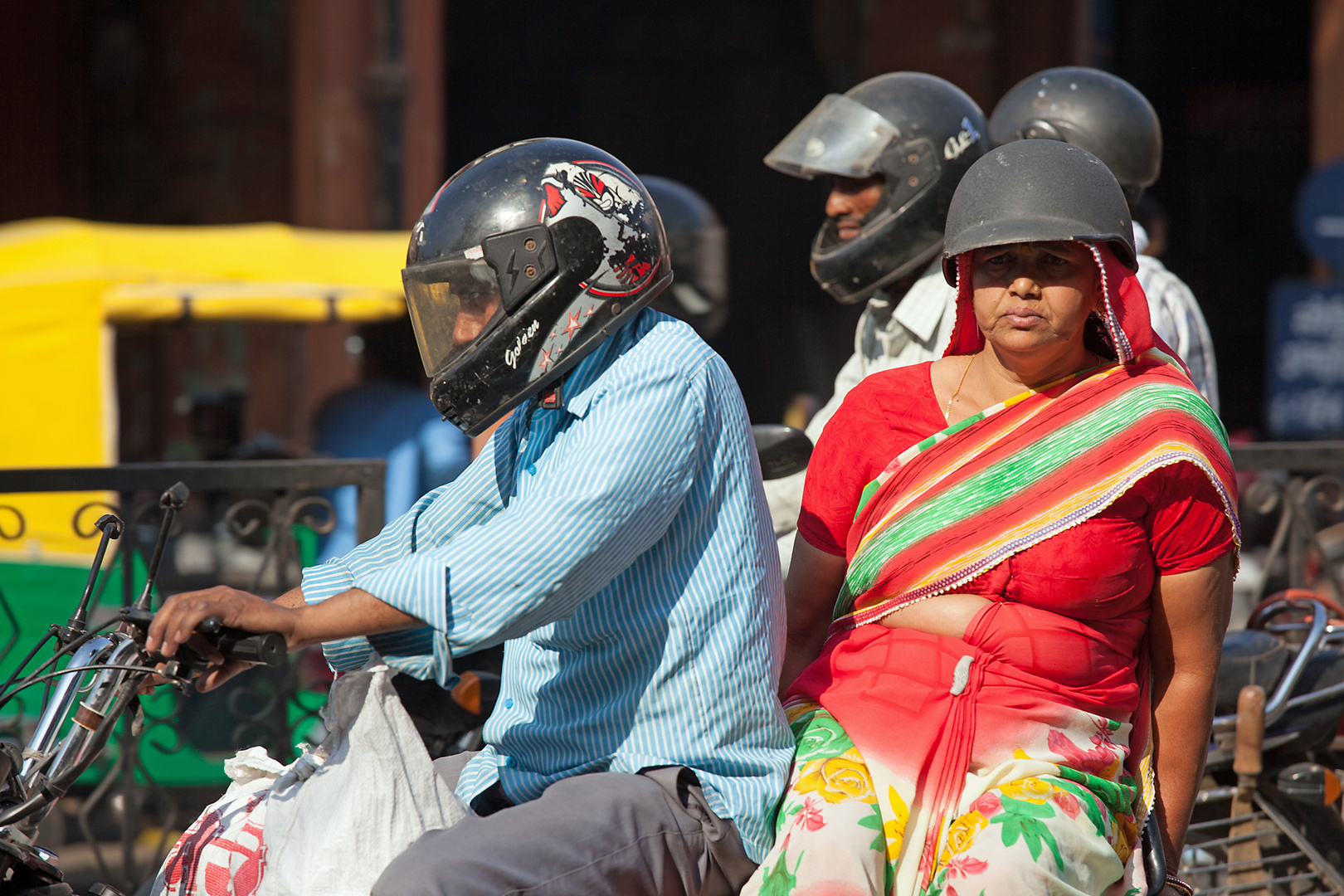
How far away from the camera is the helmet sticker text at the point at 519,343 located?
6.88ft

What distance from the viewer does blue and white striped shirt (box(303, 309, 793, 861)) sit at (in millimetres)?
1900

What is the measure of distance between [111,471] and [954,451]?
2.59 meters

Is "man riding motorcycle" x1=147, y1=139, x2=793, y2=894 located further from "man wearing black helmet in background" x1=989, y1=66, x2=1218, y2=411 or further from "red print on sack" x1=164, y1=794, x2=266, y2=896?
"man wearing black helmet in background" x1=989, y1=66, x2=1218, y2=411

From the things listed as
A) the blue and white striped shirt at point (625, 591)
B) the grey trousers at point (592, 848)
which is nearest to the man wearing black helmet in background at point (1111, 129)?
the blue and white striped shirt at point (625, 591)

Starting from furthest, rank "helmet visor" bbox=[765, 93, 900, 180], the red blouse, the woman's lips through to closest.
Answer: "helmet visor" bbox=[765, 93, 900, 180] < the woman's lips < the red blouse

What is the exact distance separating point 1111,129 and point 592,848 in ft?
9.90

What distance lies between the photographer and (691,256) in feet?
15.7

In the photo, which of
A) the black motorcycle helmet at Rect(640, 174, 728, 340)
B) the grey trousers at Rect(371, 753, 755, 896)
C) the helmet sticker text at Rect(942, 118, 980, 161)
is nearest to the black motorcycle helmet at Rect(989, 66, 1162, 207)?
the helmet sticker text at Rect(942, 118, 980, 161)

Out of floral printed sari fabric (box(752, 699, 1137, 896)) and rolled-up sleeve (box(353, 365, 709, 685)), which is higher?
rolled-up sleeve (box(353, 365, 709, 685))

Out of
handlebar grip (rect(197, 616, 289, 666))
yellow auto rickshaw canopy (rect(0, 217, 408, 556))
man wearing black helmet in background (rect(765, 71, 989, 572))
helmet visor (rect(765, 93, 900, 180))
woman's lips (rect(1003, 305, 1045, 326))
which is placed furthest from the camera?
yellow auto rickshaw canopy (rect(0, 217, 408, 556))

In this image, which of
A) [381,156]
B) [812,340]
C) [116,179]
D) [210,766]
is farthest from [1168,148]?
[210,766]

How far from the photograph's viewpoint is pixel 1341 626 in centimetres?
370

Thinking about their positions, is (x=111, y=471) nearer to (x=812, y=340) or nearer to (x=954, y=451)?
(x=954, y=451)

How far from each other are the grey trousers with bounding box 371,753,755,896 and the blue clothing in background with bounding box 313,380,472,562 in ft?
11.6
